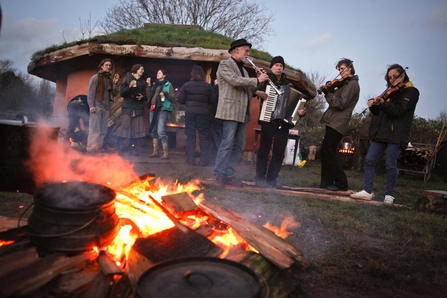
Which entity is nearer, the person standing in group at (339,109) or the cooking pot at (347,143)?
the person standing in group at (339,109)

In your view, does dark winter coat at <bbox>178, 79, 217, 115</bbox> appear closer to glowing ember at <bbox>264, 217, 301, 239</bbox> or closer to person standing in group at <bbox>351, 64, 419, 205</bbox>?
person standing in group at <bbox>351, 64, 419, 205</bbox>

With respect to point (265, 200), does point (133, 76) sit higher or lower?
higher

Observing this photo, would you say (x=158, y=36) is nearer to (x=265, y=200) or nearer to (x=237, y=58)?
(x=237, y=58)

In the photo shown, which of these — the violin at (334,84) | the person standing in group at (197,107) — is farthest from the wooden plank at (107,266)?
the person standing in group at (197,107)

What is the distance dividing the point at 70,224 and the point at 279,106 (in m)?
4.18

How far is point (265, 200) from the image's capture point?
4.84 meters

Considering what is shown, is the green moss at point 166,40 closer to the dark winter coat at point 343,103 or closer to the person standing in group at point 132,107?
the person standing in group at point 132,107

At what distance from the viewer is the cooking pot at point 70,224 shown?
7.24ft

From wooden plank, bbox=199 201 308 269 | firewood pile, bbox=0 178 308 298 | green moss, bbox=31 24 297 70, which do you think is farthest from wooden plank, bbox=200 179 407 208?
green moss, bbox=31 24 297 70

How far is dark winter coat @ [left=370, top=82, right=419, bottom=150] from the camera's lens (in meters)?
4.98

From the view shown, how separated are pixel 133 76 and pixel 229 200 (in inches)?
202

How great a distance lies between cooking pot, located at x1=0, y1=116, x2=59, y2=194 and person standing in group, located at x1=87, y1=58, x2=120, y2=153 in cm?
491

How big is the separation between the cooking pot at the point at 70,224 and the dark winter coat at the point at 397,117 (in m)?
4.37

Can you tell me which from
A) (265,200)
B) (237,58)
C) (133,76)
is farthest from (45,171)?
(133,76)
